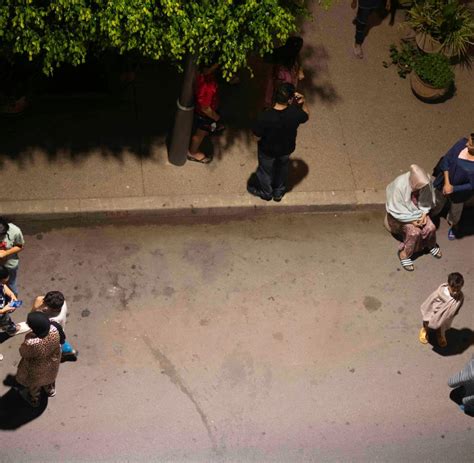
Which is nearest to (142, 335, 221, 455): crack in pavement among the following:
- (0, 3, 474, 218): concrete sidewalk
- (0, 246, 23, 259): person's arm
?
(0, 246, 23, 259): person's arm

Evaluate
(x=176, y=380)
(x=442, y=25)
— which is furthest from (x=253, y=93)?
(x=176, y=380)

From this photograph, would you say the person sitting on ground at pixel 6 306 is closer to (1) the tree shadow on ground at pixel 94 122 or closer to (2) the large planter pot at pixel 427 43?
(1) the tree shadow on ground at pixel 94 122

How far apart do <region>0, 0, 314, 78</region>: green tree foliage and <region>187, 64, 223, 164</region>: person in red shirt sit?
0.89m

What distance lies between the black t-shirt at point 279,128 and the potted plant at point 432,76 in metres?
2.86

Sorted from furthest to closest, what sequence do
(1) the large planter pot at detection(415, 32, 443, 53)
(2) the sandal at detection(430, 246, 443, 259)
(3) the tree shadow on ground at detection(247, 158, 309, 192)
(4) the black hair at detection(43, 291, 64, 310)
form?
1. (1) the large planter pot at detection(415, 32, 443, 53)
2. (3) the tree shadow on ground at detection(247, 158, 309, 192)
3. (2) the sandal at detection(430, 246, 443, 259)
4. (4) the black hair at detection(43, 291, 64, 310)

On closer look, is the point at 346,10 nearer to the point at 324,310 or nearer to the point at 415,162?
the point at 415,162

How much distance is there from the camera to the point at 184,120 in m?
10.3

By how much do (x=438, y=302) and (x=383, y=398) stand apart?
120 cm

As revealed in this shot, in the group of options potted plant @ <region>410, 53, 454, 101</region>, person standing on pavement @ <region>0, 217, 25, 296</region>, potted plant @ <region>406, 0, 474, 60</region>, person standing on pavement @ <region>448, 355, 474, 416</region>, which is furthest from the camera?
potted plant @ <region>406, 0, 474, 60</region>

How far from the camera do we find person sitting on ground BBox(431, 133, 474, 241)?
384 inches

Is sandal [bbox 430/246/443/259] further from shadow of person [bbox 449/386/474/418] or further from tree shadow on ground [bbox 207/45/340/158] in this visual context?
tree shadow on ground [bbox 207/45/340/158]

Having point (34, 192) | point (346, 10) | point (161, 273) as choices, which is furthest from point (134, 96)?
point (346, 10)

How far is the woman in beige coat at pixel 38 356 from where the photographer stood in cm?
754

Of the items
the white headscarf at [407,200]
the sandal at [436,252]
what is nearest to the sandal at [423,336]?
the sandal at [436,252]
